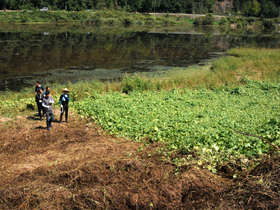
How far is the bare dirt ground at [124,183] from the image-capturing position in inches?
239

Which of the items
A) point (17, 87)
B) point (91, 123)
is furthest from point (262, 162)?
point (17, 87)

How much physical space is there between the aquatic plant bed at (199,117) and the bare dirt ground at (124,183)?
750 millimetres

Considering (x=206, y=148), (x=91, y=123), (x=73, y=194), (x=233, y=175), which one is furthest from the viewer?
(x=91, y=123)

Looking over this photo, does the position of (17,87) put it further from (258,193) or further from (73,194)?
(258,193)

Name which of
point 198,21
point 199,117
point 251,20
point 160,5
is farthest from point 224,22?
point 199,117

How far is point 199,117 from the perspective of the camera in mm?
11062

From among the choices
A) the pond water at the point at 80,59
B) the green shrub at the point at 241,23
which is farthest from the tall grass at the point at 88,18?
the pond water at the point at 80,59

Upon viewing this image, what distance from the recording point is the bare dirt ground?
239 inches

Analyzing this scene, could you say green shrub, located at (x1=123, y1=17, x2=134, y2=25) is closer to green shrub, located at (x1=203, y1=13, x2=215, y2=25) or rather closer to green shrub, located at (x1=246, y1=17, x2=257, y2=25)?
green shrub, located at (x1=203, y1=13, x2=215, y2=25)

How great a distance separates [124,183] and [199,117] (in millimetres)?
5521

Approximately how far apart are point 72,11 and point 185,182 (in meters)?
87.9

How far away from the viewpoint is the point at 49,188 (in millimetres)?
6531

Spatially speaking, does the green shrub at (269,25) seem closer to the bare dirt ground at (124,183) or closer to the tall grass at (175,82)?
the tall grass at (175,82)

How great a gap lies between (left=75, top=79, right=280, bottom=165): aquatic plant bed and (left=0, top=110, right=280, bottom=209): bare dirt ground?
0.75 metres
